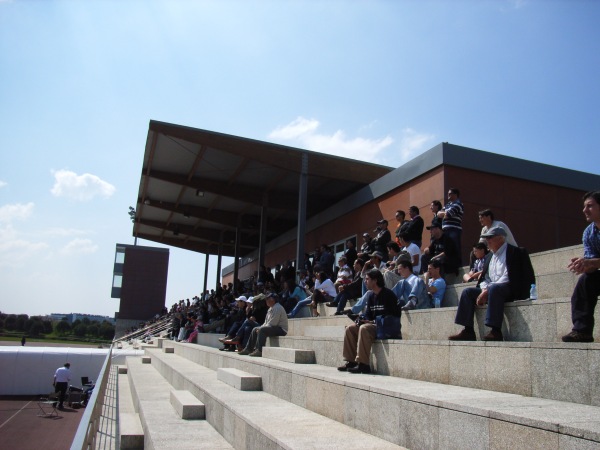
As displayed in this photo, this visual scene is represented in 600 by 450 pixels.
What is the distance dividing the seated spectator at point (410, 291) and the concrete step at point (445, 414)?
1.84 metres

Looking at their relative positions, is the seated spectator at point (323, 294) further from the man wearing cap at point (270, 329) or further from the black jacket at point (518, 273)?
the black jacket at point (518, 273)

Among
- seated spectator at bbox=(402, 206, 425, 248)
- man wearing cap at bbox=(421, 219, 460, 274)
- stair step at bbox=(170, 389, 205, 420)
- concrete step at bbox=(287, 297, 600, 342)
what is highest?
seated spectator at bbox=(402, 206, 425, 248)

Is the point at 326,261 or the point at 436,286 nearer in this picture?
the point at 436,286

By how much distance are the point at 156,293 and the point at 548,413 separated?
45.9 metres

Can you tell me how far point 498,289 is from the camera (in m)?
4.27

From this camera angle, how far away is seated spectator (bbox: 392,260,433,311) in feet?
20.4

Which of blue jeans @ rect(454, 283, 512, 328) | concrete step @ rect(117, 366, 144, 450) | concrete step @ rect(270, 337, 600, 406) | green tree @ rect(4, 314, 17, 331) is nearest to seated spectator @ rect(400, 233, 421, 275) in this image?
concrete step @ rect(270, 337, 600, 406)

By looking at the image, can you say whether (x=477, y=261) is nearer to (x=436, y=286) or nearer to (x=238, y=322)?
(x=436, y=286)

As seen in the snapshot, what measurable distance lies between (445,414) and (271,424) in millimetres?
1412

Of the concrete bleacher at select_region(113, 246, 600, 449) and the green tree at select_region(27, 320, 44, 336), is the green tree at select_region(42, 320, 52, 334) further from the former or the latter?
the concrete bleacher at select_region(113, 246, 600, 449)

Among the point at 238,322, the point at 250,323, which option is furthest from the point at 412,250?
the point at 238,322

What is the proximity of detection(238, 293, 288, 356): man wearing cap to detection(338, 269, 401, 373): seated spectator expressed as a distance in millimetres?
3414

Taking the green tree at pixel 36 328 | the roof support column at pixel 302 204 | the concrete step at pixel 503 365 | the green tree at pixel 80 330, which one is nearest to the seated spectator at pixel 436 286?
the concrete step at pixel 503 365

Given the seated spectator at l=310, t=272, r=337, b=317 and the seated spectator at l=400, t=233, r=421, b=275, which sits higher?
the seated spectator at l=400, t=233, r=421, b=275
